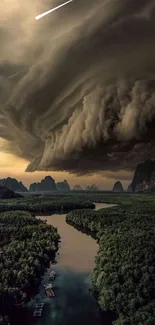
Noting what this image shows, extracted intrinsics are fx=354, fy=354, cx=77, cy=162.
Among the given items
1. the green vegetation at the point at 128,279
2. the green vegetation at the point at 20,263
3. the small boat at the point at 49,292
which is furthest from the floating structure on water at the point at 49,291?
the green vegetation at the point at 128,279

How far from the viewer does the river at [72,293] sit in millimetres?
43562

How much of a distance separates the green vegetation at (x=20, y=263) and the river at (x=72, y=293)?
78.1 inches

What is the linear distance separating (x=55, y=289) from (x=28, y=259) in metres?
7.17

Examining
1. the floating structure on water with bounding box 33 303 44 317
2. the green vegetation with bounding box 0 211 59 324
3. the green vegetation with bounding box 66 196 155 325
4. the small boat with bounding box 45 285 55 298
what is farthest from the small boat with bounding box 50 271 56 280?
the floating structure on water with bounding box 33 303 44 317

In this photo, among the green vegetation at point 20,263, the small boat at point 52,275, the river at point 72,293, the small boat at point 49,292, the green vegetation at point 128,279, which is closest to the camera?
the green vegetation at point 128,279

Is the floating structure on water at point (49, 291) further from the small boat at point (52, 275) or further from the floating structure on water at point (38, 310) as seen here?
the small boat at point (52, 275)

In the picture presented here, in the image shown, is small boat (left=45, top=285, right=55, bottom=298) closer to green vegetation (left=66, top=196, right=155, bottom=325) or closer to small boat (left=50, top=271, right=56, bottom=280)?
small boat (left=50, top=271, right=56, bottom=280)

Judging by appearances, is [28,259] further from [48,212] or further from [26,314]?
[48,212]

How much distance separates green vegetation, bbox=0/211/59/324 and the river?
6.51 feet

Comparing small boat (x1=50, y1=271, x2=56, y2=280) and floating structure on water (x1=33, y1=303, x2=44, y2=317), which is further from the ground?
small boat (x1=50, y1=271, x2=56, y2=280)

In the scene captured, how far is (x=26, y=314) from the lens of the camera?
44.7 m

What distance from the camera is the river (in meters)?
43.6

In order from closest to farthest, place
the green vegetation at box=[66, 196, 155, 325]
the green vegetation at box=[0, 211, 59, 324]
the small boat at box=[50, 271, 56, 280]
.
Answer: the green vegetation at box=[66, 196, 155, 325]
the green vegetation at box=[0, 211, 59, 324]
the small boat at box=[50, 271, 56, 280]

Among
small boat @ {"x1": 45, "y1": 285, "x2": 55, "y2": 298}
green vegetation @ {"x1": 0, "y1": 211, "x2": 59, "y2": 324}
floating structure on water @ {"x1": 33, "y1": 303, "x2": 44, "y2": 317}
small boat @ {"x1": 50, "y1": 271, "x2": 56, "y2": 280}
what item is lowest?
floating structure on water @ {"x1": 33, "y1": 303, "x2": 44, "y2": 317}
